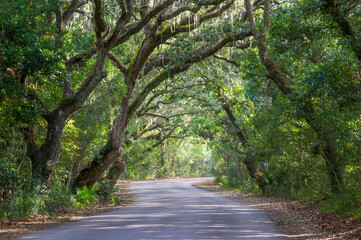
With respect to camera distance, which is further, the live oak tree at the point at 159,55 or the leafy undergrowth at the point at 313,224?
the live oak tree at the point at 159,55

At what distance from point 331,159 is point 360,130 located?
373 cm

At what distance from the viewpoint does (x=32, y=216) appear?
1247 centimetres

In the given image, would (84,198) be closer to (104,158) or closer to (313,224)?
(104,158)

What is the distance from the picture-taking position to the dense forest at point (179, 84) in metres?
10.9

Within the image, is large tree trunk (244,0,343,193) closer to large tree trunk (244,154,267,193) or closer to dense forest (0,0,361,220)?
dense forest (0,0,361,220)

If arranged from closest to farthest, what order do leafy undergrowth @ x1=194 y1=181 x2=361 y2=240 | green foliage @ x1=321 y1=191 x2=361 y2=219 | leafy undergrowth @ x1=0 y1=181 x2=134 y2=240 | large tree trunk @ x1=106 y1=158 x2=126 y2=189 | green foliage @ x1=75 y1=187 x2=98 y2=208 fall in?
leafy undergrowth @ x1=194 y1=181 x2=361 y2=240
leafy undergrowth @ x1=0 y1=181 x2=134 y2=240
green foliage @ x1=321 y1=191 x2=361 y2=219
green foliage @ x1=75 y1=187 x2=98 y2=208
large tree trunk @ x1=106 y1=158 x2=126 y2=189

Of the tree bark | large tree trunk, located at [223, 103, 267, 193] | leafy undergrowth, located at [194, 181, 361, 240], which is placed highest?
the tree bark

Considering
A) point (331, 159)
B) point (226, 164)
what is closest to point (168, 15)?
point (331, 159)

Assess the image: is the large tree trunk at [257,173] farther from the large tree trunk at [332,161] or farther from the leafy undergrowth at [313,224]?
the large tree trunk at [332,161]

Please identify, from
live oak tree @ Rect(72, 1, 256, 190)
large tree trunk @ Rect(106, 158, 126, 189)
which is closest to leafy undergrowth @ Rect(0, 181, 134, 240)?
live oak tree @ Rect(72, 1, 256, 190)

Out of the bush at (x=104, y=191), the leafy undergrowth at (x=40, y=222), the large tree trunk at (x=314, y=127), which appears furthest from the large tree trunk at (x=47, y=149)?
the large tree trunk at (x=314, y=127)

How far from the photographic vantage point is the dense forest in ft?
35.9

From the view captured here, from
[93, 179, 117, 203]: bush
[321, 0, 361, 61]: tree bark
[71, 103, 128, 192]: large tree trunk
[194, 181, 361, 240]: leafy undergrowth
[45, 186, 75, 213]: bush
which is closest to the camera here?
[194, 181, 361, 240]: leafy undergrowth

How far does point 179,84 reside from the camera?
23.2 m
